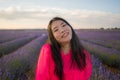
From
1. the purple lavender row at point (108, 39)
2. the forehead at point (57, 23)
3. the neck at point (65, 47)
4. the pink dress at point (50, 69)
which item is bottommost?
the purple lavender row at point (108, 39)

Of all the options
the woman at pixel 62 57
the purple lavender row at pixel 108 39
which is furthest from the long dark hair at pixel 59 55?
the purple lavender row at pixel 108 39

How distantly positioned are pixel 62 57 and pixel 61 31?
21 cm

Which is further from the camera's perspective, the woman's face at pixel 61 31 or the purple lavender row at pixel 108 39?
the purple lavender row at pixel 108 39

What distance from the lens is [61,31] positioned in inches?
96.3

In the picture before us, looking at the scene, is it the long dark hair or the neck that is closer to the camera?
the long dark hair

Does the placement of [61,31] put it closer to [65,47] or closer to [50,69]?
[65,47]

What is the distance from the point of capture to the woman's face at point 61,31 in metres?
2.44

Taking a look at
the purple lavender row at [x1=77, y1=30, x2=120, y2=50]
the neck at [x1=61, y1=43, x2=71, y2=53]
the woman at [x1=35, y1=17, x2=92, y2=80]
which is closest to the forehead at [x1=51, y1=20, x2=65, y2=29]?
A: the woman at [x1=35, y1=17, x2=92, y2=80]

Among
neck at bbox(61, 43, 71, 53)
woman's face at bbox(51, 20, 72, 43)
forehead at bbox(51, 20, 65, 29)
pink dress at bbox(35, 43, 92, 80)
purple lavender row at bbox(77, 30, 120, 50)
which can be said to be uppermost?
Result: forehead at bbox(51, 20, 65, 29)

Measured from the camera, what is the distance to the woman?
2371mm

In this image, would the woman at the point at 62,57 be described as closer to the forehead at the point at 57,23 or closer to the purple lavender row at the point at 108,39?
the forehead at the point at 57,23

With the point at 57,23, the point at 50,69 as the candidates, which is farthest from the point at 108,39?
the point at 50,69

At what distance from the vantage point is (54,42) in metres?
2.49

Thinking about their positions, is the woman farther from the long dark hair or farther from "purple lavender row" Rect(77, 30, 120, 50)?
"purple lavender row" Rect(77, 30, 120, 50)
